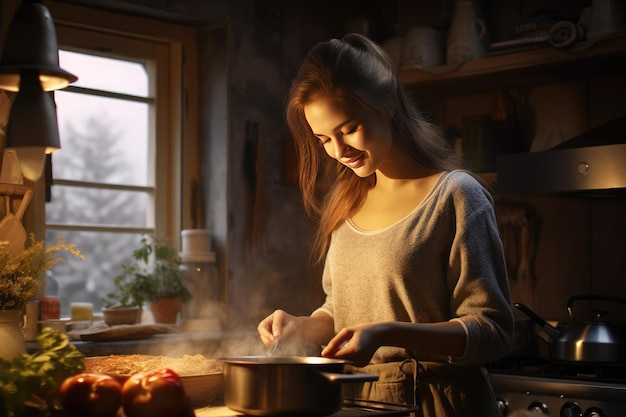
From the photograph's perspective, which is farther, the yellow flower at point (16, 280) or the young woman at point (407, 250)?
the yellow flower at point (16, 280)

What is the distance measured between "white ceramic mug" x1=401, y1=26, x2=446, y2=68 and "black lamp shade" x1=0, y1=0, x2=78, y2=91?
2.06 m

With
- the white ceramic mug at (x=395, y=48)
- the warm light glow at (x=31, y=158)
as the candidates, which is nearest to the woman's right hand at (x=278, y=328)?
the warm light glow at (x=31, y=158)

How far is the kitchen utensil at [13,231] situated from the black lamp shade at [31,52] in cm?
112

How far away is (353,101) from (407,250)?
13.2 inches

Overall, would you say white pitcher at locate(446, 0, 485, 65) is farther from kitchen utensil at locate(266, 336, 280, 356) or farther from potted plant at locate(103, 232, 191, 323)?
kitchen utensil at locate(266, 336, 280, 356)

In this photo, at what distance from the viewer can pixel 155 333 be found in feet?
10.8

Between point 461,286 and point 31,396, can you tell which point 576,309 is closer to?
point 461,286

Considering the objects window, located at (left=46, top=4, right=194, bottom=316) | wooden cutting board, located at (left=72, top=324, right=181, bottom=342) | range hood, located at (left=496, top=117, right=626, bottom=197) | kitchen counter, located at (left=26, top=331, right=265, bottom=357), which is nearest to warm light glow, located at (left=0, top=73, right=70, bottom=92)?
kitchen counter, located at (left=26, top=331, right=265, bottom=357)

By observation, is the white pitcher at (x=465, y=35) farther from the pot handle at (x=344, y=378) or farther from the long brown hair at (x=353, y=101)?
the pot handle at (x=344, y=378)

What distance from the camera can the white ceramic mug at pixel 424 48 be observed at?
3701mm

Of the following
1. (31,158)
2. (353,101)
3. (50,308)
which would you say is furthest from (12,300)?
(353,101)

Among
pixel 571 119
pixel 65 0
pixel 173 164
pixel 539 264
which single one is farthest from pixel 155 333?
pixel 571 119

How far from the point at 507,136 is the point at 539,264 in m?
0.53

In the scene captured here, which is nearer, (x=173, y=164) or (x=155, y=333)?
(x=155, y=333)
